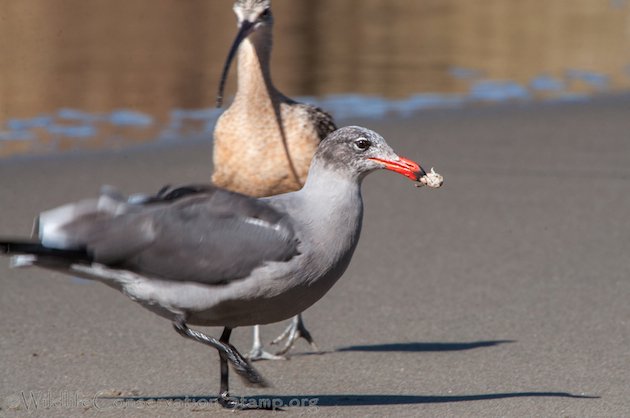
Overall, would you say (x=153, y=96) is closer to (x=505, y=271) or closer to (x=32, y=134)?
(x=32, y=134)

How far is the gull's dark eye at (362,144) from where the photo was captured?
14.5ft

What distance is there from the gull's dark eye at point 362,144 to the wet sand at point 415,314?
99 cm

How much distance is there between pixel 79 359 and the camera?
5195mm

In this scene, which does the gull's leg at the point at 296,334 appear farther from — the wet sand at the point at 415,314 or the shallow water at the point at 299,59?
the shallow water at the point at 299,59

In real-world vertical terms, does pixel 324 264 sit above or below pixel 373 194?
above

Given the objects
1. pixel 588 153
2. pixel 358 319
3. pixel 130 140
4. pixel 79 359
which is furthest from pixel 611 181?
pixel 79 359

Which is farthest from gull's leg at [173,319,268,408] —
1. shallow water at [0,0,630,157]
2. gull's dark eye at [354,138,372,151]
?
shallow water at [0,0,630,157]

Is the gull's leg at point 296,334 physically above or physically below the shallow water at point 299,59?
below

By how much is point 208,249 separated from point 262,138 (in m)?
1.70

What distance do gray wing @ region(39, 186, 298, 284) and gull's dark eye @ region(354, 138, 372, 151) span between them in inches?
15.2

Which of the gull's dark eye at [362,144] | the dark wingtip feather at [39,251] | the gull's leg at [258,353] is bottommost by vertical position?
the gull's leg at [258,353]

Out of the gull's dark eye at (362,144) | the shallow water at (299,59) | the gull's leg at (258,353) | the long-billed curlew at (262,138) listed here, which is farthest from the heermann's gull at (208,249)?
the shallow water at (299,59)

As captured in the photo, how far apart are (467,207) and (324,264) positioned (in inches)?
150

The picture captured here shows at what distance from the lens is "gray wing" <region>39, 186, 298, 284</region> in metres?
4.15
